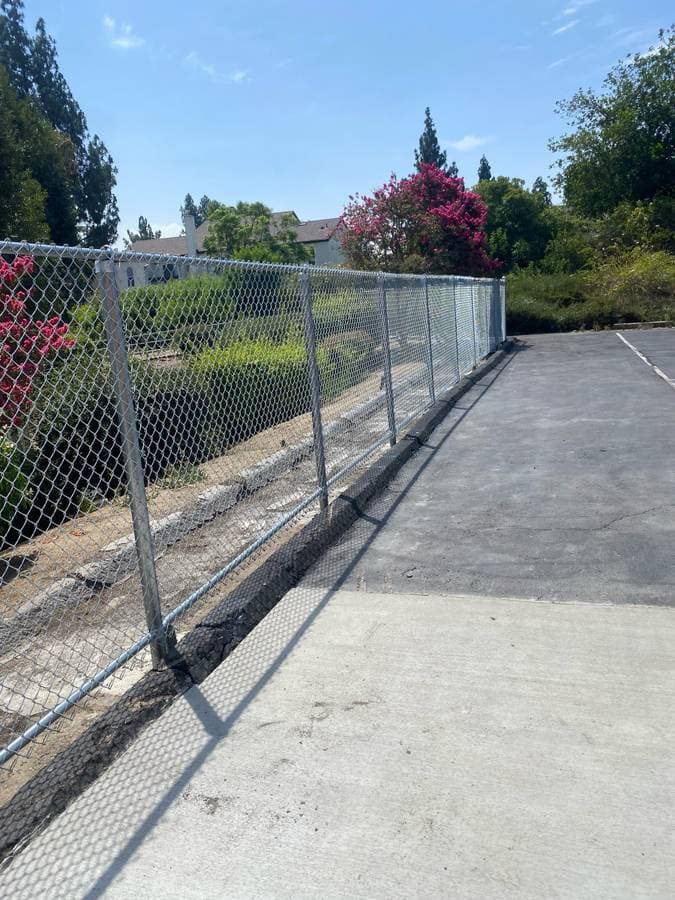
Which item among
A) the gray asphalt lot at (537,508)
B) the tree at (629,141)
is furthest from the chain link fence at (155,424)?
the tree at (629,141)

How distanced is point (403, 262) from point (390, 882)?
654 inches

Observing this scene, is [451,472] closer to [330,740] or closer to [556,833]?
[330,740]

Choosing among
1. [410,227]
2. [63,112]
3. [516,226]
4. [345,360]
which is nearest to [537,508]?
[345,360]

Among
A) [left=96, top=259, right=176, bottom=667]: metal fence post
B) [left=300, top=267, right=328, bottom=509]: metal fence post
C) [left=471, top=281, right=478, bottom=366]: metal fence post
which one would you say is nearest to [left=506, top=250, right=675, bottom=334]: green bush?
[left=471, top=281, right=478, bottom=366]: metal fence post

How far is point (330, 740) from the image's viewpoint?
9.07 feet

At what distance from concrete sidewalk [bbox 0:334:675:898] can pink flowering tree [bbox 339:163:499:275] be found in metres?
14.1

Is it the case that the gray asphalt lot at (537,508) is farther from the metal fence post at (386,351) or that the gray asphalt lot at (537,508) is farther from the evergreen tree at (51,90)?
the evergreen tree at (51,90)

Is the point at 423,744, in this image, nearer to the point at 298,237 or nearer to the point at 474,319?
the point at 474,319

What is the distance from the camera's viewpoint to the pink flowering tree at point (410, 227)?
1798 centimetres

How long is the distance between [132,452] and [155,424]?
0.88m

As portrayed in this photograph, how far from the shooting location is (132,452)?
118 inches

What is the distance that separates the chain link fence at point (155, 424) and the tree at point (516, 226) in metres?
32.8

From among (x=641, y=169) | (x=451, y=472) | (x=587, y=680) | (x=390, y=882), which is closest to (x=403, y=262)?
(x=451, y=472)

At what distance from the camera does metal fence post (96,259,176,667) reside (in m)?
2.86
